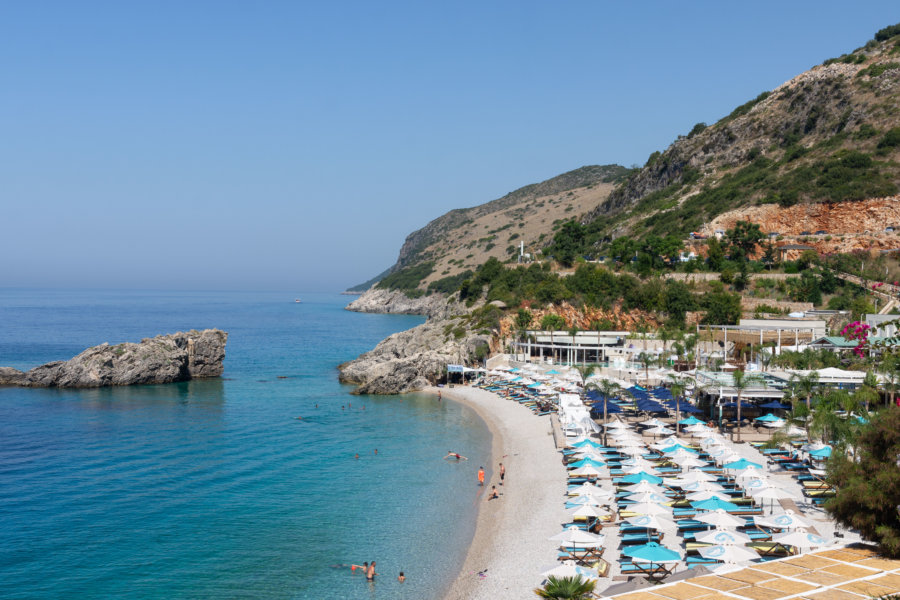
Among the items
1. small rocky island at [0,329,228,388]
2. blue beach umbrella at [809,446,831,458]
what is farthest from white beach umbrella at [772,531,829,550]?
small rocky island at [0,329,228,388]

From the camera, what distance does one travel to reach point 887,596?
464 inches

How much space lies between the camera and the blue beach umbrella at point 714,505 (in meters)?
22.0

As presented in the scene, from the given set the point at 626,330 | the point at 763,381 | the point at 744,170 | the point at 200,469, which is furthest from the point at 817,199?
the point at 200,469

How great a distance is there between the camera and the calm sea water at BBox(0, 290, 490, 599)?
2192 centimetres

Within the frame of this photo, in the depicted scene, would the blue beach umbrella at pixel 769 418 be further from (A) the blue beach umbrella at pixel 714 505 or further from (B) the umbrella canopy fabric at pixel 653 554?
(B) the umbrella canopy fabric at pixel 653 554

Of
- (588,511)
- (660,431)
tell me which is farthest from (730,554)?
(660,431)

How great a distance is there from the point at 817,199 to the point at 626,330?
3030cm

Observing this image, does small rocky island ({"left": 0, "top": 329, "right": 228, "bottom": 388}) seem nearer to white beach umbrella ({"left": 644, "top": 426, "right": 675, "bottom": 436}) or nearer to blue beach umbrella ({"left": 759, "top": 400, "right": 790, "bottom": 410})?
white beach umbrella ({"left": 644, "top": 426, "right": 675, "bottom": 436})

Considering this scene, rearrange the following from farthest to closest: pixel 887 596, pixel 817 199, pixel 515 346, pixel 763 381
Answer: pixel 817 199 < pixel 515 346 < pixel 763 381 < pixel 887 596

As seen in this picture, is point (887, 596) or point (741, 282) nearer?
point (887, 596)

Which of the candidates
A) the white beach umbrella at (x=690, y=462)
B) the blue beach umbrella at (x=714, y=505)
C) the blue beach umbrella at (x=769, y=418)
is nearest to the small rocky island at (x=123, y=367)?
the white beach umbrella at (x=690, y=462)

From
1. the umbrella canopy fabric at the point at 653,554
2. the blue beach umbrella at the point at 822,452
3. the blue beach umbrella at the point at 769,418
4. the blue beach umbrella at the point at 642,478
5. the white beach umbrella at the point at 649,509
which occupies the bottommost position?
the blue beach umbrella at the point at 642,478

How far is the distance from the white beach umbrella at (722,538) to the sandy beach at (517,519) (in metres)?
4.57

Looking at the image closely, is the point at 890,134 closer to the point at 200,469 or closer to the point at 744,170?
the point at 744,170
